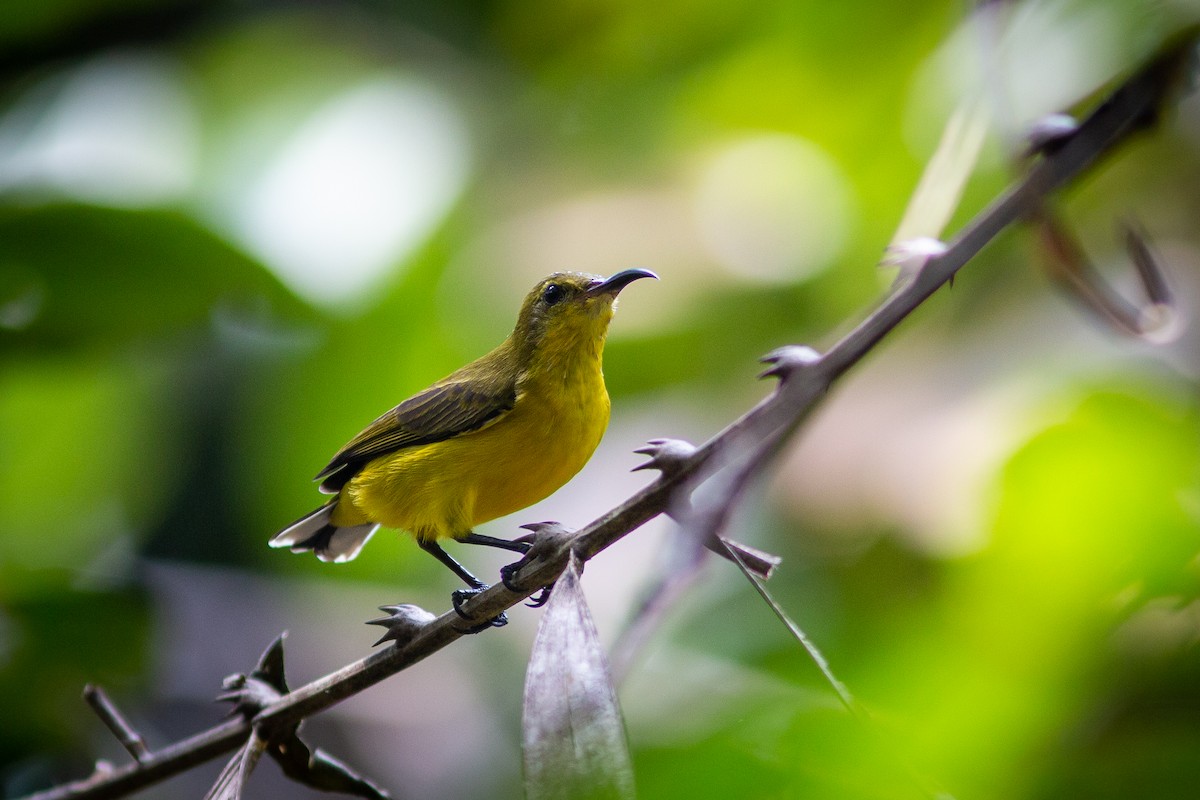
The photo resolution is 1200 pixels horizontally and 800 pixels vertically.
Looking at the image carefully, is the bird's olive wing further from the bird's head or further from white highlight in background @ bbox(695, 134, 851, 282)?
white highlight in background @ bbox(695, 134, 851, 282)

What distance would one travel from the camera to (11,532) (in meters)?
3.02

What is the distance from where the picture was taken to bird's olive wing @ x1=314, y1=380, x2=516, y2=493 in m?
1.99

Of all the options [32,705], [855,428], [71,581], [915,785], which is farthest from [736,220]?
[915,785]

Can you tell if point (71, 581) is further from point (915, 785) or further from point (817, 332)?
point (915, 785)

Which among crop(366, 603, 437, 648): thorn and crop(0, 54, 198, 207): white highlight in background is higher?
crop(0, 54, 198, 207): white highlight in background

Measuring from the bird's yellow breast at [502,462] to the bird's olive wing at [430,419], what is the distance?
2cm

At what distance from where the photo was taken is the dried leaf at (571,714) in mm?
687

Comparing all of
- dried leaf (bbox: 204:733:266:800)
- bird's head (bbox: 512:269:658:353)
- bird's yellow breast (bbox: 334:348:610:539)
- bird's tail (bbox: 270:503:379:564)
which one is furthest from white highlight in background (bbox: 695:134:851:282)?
dried leaf (bbox: 204:733:266:800)

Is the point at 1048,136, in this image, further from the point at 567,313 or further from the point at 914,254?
the point at 567,313

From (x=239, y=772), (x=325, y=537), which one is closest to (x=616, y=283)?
(x=325, y=537)

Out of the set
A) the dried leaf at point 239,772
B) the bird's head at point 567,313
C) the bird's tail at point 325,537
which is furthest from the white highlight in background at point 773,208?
the dried leaf at point 239,772

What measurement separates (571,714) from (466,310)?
2.75 metres

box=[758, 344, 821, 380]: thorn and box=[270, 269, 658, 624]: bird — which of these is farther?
box=[270, 269, 658, 624]: bird

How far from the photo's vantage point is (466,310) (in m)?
3.40
